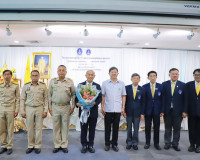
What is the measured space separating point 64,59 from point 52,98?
13.6 feet

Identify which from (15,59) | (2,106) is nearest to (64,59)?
(15,59)

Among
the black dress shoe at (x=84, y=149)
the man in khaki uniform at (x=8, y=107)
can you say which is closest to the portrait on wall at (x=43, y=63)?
the man in khaki uniform at (x=8, y=107)

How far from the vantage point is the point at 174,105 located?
116 inches

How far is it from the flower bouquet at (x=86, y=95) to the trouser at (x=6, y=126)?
128 centimetres

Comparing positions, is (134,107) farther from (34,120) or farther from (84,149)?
(34,120)

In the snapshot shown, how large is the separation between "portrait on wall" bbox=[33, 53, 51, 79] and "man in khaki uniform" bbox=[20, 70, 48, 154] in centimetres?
342

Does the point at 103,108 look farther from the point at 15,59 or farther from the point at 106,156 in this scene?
the point at 15,59

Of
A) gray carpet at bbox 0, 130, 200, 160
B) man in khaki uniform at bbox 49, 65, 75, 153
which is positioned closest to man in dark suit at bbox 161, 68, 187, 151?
gray carpet at bbox 0, 130, 200, 160

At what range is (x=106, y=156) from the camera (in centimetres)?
269

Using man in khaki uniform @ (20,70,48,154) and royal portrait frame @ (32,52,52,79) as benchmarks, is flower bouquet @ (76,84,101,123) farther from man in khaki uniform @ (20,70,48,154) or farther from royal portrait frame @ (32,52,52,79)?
royal portrait frame @ (32,52,52,79)

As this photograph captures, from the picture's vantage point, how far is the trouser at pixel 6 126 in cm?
270

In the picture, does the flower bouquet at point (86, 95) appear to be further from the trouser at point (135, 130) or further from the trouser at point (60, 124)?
the trouser at point (135, 130)

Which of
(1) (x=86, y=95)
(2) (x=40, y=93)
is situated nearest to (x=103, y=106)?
(1) (x=86, y=95)

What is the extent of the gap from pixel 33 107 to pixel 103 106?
1.27 meters
